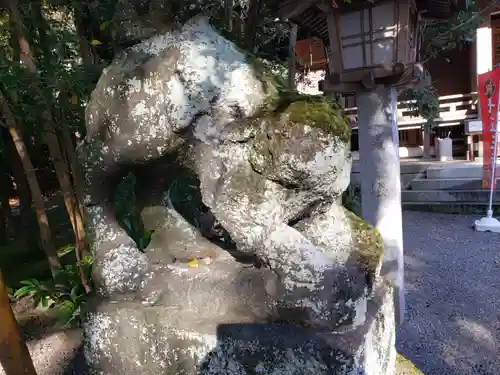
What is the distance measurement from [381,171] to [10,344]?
1.96m

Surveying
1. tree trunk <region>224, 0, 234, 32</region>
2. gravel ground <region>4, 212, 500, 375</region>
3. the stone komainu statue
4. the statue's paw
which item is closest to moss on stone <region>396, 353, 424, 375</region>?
gravel ground <region>4, 212, 500, 375</region>

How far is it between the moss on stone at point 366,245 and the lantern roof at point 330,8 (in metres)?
1.10

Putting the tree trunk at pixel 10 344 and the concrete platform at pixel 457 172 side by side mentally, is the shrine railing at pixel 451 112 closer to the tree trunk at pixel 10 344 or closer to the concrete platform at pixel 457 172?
the concrete platform at pixel 457 172

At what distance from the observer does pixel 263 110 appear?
1.12 m

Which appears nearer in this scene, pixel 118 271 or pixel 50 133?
pixel 118 271

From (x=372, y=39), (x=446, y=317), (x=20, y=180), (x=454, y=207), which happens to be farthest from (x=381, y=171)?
(x=454, y=207)

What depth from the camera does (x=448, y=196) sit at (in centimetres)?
631

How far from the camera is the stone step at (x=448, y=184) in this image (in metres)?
6.21

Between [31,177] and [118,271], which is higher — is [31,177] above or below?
above

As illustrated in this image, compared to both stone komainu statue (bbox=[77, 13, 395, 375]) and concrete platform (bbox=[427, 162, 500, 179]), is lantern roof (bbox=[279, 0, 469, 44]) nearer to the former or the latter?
stone komainu statue (bbox=[77, 13, 395, 375])

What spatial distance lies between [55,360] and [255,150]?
2.60 meters

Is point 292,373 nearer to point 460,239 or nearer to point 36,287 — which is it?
point 36,287

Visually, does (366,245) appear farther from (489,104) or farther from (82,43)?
(489,104)

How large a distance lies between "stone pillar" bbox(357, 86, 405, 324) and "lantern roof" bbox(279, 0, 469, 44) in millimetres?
460
